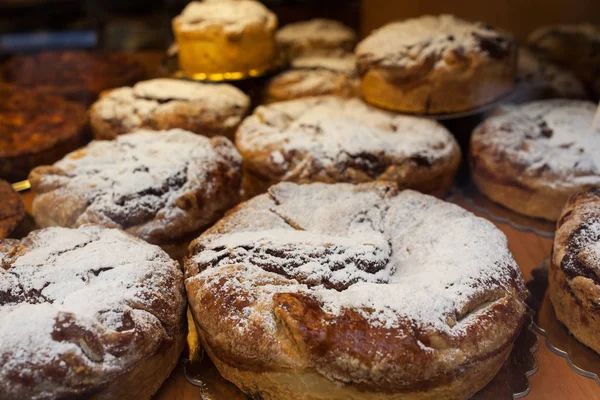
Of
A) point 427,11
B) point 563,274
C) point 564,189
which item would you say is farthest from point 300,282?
point 427,11

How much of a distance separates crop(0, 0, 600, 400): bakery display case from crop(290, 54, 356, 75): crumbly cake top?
2 cm

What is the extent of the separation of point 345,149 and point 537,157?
3.05ft

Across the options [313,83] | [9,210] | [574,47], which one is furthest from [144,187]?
[574,47]

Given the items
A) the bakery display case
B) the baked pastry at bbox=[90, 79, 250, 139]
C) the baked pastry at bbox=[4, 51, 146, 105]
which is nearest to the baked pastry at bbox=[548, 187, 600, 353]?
the bakery display case

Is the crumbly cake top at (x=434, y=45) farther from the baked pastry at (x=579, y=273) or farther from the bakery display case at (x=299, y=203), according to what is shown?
the baked pastry at (x=579, y=273)

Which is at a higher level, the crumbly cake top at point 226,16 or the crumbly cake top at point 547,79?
the crumbly cake top at point 226,16

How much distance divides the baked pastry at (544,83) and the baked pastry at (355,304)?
1.62 meters

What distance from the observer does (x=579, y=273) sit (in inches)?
67.4

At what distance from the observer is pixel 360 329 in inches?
55.1

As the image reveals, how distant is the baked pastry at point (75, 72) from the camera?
3494 millimetres

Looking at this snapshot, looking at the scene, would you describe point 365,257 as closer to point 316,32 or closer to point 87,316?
point 87,316

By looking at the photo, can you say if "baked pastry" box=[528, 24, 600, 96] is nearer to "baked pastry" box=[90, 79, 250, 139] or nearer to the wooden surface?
"baked pastry" box=[90, 79, 250, 139]

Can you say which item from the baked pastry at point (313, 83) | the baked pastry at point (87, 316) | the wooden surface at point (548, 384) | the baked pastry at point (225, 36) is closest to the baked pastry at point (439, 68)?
the baked pastry at point (313, 83)

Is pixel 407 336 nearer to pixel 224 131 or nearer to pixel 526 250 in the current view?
pixel 526 250
